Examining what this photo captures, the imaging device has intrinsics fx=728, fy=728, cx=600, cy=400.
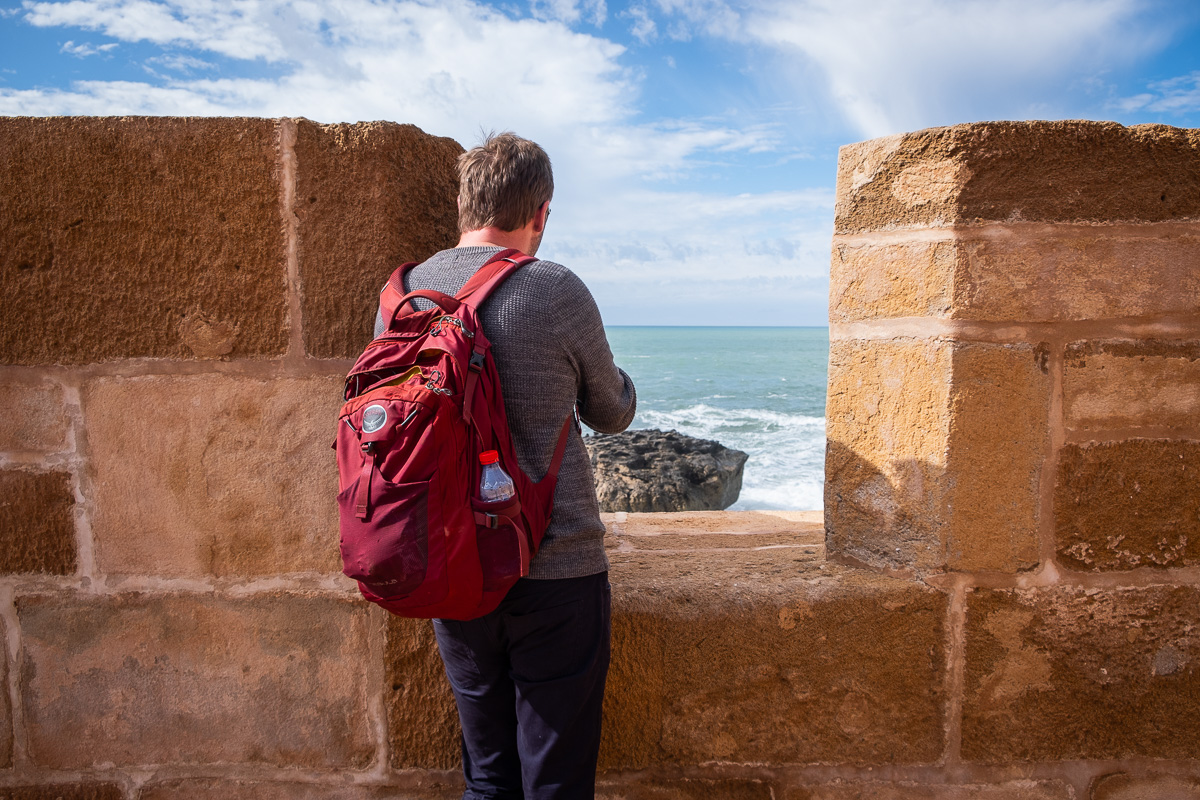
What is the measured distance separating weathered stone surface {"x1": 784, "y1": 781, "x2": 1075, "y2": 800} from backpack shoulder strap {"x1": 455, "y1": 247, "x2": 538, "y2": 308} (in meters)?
1.39

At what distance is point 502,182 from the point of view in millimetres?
1351

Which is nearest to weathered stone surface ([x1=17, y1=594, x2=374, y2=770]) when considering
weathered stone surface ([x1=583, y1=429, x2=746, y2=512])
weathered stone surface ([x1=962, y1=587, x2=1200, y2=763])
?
weathered stone surface ([x1=962, y1=587, x2=1200, y2=763])

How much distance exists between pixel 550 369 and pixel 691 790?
1.14 meters

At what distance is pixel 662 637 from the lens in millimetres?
1710

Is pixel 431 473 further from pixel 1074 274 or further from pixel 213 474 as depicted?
pixel 1074 274

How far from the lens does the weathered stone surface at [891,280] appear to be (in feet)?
5.28

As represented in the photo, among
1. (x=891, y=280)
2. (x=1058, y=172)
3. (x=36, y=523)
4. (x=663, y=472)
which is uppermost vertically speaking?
(x=1058, y=172)

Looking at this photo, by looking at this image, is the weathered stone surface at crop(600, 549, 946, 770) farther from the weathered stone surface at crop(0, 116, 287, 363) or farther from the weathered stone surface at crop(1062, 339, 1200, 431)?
the weathered stone surface at crop(0, 116, 287, 363)

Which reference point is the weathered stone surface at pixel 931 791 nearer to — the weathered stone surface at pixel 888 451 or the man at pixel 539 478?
the weathered stone surface at pixel 888 451

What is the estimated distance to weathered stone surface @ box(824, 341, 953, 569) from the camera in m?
1.64

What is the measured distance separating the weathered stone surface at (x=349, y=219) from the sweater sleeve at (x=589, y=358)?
53 centimetres

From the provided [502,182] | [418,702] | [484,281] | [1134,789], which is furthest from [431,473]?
[1134,789]

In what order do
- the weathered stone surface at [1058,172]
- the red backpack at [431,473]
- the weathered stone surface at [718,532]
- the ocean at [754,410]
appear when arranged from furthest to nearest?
the ocean at [754,410] < the weathered stone surface at [718,532] < the weathered stone surface at [1058,172] < the red backpack at [431,473]

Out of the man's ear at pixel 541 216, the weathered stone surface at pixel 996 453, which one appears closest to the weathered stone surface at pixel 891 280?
the weathered stone surface at pixel 996 453
